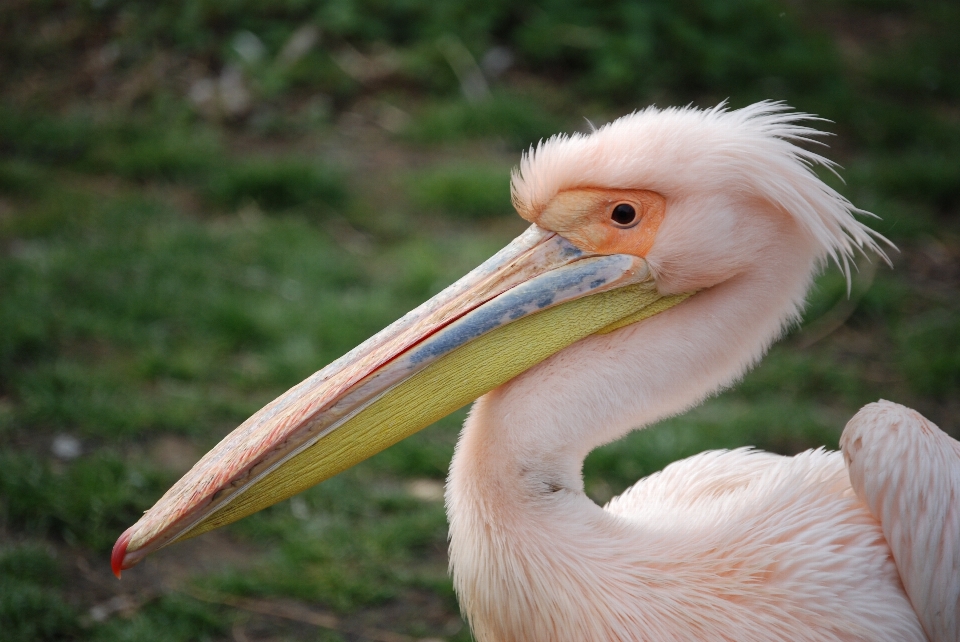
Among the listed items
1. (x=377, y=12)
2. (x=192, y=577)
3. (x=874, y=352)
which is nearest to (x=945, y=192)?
(x=874, y=352)

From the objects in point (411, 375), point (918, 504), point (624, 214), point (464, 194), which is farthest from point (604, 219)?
point (464, 194)

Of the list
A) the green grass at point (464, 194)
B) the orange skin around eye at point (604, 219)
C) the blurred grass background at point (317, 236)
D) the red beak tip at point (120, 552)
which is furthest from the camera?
the green grass at point (464, 194)

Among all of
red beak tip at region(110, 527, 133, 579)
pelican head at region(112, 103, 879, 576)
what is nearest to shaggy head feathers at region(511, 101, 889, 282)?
pelican head at region(112, 103, 879, 576)

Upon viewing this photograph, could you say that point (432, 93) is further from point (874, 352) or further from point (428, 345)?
point (428, 345)

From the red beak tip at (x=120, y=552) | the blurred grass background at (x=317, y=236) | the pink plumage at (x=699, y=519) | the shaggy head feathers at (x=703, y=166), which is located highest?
the shaggy head feathers at (x=703, y=166)

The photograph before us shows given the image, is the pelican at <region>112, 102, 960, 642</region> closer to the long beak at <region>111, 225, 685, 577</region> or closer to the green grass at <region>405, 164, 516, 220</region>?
the long beak at <region>111, 225, 685, 577</region>

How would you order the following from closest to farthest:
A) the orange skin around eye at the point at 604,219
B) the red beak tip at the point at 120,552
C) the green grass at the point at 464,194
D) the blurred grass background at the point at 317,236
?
the red beak tip at the point at 120,552 → the orange skin around eye at the point at 604,219 → the blurred grass background at the point at 317,236 → the green grass at the point at 464,194

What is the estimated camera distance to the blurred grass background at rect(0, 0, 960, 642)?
3.15 m

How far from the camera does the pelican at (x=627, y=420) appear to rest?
1.96m

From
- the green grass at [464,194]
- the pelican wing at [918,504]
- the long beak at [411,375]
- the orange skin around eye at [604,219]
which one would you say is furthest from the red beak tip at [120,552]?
the green grass at [464,194]

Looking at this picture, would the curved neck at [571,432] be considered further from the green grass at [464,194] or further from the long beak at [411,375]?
the green grass at [464,194]

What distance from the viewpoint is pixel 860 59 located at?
6.77 m

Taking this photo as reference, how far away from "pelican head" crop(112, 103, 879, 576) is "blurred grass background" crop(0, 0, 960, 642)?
3.85ft

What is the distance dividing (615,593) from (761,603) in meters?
0.33
